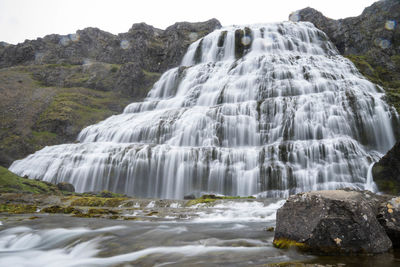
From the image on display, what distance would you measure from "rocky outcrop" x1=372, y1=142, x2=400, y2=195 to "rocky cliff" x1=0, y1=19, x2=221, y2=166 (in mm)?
28237

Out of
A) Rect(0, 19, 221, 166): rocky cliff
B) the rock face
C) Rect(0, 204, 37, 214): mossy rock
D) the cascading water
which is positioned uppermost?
Rect(0, 19, 221, 166): rocky cliff

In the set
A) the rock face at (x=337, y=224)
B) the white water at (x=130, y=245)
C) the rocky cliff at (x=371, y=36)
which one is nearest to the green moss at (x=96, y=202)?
the white water at (x=130, y=245)

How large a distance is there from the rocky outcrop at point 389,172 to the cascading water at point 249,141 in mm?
1205

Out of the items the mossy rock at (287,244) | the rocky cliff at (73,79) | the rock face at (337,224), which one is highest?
the rocky cliff at (73,79)

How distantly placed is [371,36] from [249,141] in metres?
35.1

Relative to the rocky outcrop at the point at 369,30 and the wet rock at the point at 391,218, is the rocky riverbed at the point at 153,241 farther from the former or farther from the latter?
the rocky outcrop at the point at 369,30

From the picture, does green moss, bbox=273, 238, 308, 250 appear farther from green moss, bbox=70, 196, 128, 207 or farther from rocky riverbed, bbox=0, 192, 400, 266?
green moss, bbox=70, 196, 128, 207

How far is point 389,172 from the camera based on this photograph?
1549 cm

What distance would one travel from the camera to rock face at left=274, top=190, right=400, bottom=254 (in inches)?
184

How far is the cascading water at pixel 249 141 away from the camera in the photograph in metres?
18.3

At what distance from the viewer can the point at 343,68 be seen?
30172 millimetres

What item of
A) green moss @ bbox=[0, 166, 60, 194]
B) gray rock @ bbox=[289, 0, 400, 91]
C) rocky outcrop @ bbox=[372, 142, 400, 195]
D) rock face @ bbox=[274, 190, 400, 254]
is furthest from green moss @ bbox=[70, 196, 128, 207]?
gray rock @ bbox=[289, 0, 400, 91]

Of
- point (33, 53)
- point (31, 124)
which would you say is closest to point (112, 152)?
point (31, 124)

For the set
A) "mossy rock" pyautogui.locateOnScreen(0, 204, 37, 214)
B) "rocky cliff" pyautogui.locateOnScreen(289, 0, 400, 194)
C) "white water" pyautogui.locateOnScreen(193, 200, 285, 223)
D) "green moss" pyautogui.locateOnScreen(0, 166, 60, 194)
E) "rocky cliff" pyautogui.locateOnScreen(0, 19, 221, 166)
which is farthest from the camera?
"rocky cliff" pyautogui.locateOnScreen(289, 0, 400, 194)
